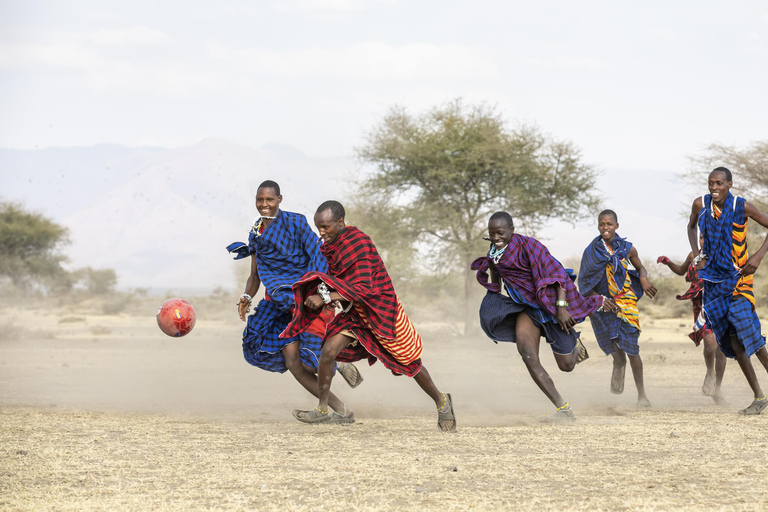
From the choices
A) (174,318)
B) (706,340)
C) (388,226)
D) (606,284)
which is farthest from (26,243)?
(706,340)

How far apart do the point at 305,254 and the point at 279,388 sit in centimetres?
449

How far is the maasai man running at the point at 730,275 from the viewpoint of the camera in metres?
7.97

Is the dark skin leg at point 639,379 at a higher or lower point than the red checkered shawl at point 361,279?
lower

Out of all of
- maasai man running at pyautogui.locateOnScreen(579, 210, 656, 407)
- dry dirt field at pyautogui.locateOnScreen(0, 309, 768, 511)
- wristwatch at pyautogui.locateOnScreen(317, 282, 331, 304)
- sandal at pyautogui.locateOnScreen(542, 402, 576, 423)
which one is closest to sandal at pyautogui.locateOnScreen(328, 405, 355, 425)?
dry dirt field at pyautogui.locateOnScreen(0, 309, 768, 511)

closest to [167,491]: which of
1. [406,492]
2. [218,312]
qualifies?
[406,492]

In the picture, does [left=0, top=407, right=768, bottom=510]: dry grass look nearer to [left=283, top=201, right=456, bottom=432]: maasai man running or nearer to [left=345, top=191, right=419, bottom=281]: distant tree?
[left=283, top=201, right=456, bottom=432]: maasai man running

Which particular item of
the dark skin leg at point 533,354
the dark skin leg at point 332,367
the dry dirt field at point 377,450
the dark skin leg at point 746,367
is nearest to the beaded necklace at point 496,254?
the dark skin leg at point 533,354

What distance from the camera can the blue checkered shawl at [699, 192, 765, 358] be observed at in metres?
7.99

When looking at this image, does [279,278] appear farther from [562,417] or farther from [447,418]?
[562,417]

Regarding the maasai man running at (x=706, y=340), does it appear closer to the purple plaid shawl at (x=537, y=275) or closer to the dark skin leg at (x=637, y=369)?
the dark skin leg at (x=637, y=369)

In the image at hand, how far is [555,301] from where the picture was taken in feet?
25.2

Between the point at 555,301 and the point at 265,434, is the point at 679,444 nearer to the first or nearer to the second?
the point at 555,301

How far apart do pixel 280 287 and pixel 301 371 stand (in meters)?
0.77

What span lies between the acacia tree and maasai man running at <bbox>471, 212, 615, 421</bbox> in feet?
47.7
